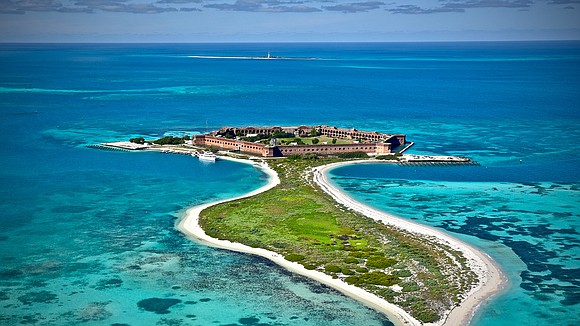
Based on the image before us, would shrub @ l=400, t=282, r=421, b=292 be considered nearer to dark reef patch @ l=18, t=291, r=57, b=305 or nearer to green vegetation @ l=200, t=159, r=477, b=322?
green vegetation @ l=200, t=159, r=477, b=322

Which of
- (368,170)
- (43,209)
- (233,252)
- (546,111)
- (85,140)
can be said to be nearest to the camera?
(233,252)

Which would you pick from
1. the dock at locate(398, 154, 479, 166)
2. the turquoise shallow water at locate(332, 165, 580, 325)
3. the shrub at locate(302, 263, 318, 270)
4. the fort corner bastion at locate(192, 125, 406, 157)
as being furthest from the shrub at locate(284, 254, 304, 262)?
the fort corner bastion at locate(192, 125, 406, 157)

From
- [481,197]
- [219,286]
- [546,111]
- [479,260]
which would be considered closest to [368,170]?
[481,197]

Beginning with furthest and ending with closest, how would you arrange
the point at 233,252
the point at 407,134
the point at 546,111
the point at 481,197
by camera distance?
1. the point at 546,111
2. the point at 407,134
3. the point at 481,197
4. the point at 233,252

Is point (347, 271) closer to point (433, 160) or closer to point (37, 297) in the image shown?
point (37, 297)

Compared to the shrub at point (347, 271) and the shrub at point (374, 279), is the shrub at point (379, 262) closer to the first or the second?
the shrub at point (374, 279)

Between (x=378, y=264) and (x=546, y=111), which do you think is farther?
(x=546, y=111)

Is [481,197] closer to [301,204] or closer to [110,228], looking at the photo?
[301,204]

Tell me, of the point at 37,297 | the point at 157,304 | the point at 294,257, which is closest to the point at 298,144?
the point at 294,257

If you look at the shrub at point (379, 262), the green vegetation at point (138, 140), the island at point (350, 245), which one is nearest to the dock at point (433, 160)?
the island at point (350, 245)
